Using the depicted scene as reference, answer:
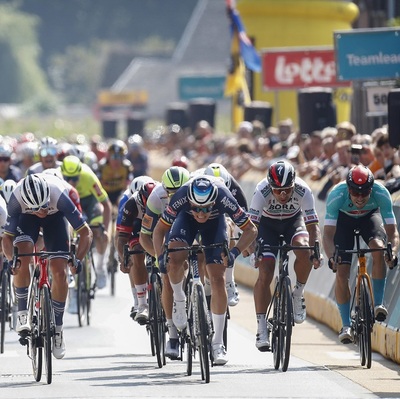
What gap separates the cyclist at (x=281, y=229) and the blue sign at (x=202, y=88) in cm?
5399

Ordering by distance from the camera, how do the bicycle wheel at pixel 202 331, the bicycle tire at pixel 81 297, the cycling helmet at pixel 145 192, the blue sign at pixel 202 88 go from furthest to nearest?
the blue sign at pixel 202 88
the bicycle tire at pixel 81 297
the cycling helmet at pixel 145 192
the bicycle wheel at pixel 202 331

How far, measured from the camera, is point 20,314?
46.7 feet

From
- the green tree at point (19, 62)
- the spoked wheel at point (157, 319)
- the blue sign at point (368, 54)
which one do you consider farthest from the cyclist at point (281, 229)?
the green tree at point (19, 62)

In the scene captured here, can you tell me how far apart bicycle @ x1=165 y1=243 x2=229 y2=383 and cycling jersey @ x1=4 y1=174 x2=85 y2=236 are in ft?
2.96

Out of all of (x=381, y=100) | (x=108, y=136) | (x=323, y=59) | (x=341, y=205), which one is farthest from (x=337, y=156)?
(x=108, y=136)

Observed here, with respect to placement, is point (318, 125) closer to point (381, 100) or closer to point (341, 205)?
point (381, 100)

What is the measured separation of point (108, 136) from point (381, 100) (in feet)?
175

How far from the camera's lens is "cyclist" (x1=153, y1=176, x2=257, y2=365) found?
13.7 metres

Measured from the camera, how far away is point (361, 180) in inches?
556

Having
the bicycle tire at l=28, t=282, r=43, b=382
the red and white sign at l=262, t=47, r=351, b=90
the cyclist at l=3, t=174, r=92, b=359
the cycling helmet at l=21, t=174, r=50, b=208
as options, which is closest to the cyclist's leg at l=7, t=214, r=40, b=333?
the cyclist at l=3, t=174, r=92, b=359

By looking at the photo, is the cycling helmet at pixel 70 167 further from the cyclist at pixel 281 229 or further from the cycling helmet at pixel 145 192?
the cyclist at pixel 281 229

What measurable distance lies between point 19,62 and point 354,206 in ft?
478

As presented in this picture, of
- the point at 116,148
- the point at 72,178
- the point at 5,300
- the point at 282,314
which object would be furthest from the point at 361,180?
the point at 116,148

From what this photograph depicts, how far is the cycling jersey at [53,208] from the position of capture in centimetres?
1421
